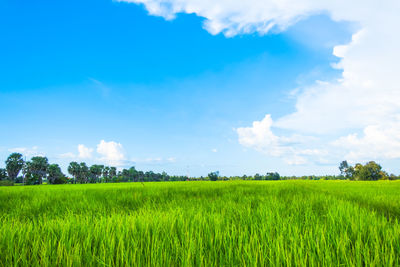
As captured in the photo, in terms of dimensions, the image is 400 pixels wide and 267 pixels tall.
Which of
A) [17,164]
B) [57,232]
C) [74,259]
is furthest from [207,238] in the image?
[17,164]

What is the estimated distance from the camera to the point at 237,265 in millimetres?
1166

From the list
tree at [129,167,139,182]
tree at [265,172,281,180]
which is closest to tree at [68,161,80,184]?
tree at [129,167,139,182]

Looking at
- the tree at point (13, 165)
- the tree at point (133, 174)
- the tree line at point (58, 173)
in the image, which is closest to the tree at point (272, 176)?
the tree line at point (58, 173)

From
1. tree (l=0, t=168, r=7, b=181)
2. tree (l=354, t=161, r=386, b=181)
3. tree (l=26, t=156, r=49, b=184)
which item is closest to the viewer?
tree (l=354, t=161, r=386, b=181)

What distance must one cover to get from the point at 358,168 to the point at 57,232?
308 feet

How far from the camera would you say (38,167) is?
84188mm

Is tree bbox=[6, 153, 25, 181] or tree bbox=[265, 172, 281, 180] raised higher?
tree bbox=[6, 153, 25, 181]

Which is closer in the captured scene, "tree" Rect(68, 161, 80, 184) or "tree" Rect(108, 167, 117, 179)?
"tree" Rect(68, 161, 80, 184)

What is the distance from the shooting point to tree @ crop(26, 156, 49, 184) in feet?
265

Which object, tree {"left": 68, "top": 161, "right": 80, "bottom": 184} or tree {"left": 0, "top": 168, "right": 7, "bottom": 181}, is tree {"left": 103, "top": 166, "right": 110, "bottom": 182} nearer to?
tree {"left": 68, "top": 161, "right": 80, "bottom": 184}

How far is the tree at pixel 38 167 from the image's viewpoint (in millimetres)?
80625

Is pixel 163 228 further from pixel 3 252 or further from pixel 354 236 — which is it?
pixel 354 236

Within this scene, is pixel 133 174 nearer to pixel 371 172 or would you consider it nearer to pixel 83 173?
pixel 83 173

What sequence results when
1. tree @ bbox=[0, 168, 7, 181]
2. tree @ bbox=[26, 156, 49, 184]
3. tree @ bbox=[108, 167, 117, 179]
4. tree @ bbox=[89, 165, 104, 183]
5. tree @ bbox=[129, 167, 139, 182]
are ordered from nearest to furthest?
tree @ bbox=[0, 168, 7, 181] < tree @ bbox=[26, 156, 49, 184] < tree @ bbox=[89, 165, 104, 183] < tree @ bbox=[129, 167, 139, 182] < tree @ bbox=[108, 167, 117, 179]
